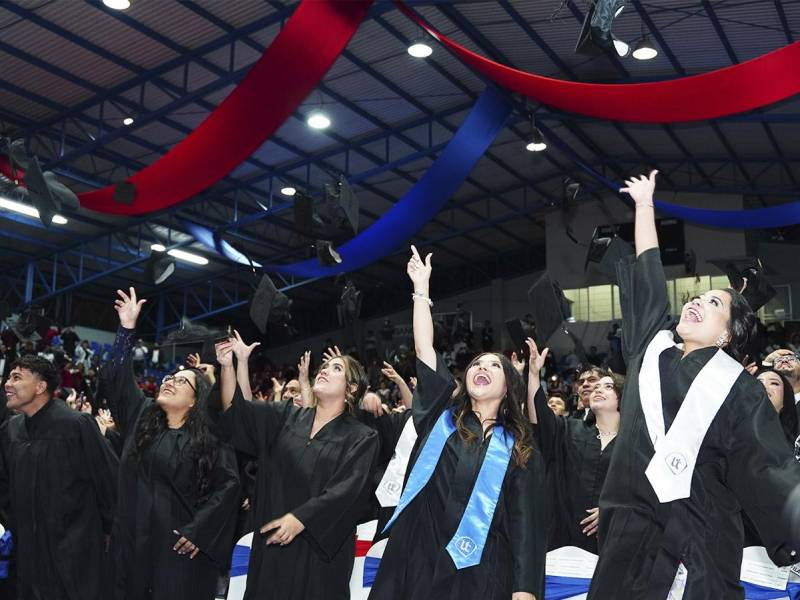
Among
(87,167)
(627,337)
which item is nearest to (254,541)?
(627,337)

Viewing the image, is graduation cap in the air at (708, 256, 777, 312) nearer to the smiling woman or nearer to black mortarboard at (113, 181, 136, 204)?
the smiling woman

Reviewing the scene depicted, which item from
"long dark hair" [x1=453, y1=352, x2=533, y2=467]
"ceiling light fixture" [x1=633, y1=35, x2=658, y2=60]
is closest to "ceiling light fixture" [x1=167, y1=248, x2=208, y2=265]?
"ceiling light fixture" [x1=633, y1=35, x2=658, y2=60]

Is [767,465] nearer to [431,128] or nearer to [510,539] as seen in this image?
[510,539]

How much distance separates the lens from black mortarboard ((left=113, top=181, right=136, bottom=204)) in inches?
307

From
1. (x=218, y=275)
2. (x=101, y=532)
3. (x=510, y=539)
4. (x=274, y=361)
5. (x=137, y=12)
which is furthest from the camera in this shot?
(x=274, y=361)

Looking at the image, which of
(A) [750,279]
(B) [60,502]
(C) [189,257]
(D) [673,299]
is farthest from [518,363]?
(D) [673,299]

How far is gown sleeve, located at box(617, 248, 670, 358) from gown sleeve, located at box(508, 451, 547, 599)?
0.73 m

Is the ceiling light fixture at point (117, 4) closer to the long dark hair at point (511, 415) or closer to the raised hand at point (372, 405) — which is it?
the raised hand at point (372, 405)

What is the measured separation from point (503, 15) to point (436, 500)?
10007 mm

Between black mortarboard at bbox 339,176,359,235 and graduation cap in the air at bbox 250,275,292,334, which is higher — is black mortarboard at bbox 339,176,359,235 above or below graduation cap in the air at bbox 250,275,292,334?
A: above

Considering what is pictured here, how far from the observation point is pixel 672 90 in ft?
24.4

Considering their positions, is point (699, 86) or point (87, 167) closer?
point (699, 86)

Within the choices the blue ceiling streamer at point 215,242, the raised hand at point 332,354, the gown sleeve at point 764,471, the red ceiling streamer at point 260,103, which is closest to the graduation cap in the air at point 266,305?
the red ceiling streamer at point 260,103

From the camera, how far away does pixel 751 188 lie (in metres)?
18.8
